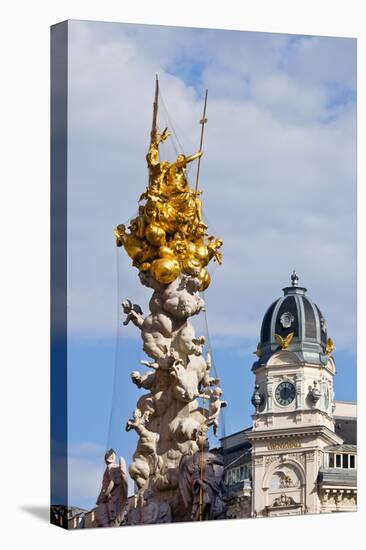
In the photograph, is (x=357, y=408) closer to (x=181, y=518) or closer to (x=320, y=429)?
(x=320, y=429)

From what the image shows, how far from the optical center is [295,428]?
26.4 meters

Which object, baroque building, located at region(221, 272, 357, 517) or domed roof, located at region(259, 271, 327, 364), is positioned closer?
baroque building, located at region(221, 272, 357, 517)

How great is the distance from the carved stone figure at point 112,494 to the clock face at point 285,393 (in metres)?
2.38

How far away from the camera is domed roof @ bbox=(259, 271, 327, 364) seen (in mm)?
26016

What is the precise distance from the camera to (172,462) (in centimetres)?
2484

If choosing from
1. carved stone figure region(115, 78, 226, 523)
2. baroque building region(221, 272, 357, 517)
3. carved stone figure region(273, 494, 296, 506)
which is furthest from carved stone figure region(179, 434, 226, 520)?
carved stone figure region(273, 494, 296, 506)

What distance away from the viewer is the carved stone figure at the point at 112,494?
2444 centimetres

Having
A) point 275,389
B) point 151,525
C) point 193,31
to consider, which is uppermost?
point 193,31

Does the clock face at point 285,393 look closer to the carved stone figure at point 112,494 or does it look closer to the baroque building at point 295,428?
the baroque building at point 295,428

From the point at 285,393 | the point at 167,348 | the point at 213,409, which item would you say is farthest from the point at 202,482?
the point at 285,393

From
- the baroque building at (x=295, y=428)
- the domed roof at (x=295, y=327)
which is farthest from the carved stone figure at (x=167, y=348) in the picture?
the domed roof at (x=295, y=327)

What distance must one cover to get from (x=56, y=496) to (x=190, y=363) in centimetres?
174

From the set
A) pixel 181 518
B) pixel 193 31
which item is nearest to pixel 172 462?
pixel 181 518

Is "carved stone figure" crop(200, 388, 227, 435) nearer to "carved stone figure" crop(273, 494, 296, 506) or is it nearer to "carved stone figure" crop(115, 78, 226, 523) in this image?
"carved stone figure" crop(115, 78, 226, 523)
